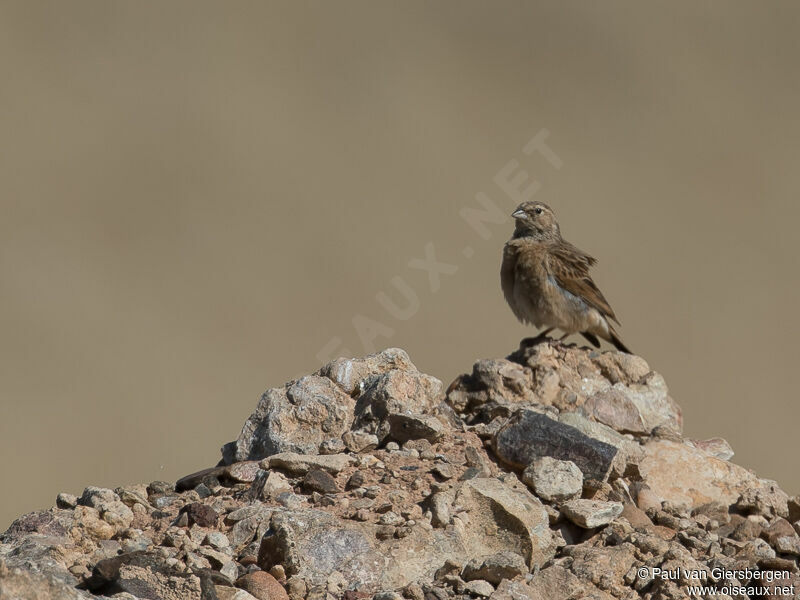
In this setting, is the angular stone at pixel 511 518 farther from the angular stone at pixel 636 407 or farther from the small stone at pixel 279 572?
the angular stone at pixel 636 407

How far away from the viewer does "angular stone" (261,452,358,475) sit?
562 cm

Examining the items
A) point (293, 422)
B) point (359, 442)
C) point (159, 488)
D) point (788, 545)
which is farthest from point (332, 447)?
point (788, 545)

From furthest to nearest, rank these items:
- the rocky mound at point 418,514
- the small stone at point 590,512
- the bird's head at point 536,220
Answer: the bird's head at point 536,220 < the small stone at point 590,512 < the rocky mound at point 418,514

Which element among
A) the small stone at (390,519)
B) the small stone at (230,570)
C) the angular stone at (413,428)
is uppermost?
the angular stone at (413,428)

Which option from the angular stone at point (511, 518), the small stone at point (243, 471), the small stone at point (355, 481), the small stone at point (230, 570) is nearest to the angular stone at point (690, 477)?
the angular stone at point (511, 518)

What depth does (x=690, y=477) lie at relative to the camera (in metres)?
6.34

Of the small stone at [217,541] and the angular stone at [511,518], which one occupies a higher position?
the angular stone at [511,518]

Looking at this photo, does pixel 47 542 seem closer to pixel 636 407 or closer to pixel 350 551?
pixel 350 551

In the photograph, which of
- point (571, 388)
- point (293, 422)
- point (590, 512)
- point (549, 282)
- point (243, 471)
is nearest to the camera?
point (590, 512)

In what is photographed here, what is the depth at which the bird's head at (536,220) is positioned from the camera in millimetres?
9727

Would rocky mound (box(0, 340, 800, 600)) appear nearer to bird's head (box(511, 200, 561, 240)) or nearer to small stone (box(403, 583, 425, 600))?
small stone (box(403, 583, 425, 600))

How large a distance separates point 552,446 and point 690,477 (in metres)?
0.91

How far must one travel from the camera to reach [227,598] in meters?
4.46

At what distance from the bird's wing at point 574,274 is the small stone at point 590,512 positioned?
12.9 feet
